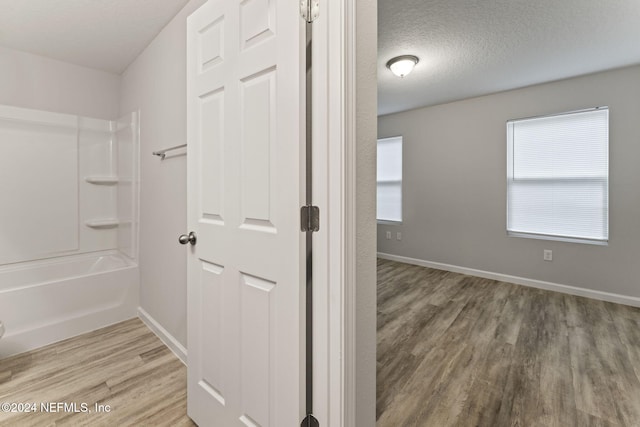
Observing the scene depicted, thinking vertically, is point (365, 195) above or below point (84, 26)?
below

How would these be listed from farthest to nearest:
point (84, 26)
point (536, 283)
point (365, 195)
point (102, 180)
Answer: point (536, 283)
point (102, 180)
point (84, 26)
point (365, 195)

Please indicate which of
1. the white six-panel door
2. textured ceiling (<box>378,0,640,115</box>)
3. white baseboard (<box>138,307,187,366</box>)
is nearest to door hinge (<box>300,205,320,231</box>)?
the white six-panel door

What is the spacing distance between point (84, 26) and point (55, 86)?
0.96 m

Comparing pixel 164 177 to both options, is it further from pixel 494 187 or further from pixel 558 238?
pixel 558 238

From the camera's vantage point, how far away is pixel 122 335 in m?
2.33

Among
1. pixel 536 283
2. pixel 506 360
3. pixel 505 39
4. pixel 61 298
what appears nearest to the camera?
pixel 506 360

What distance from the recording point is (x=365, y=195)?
103cm

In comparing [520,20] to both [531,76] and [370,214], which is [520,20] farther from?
[370,214]

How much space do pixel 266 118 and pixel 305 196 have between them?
0.34 metres

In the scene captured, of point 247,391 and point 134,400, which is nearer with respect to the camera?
point 247,391

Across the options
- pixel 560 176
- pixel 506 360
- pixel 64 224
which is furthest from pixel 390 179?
pixel 64 224

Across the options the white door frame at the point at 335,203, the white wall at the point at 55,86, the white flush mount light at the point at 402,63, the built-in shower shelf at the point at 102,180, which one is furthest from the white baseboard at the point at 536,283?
the white wall at the point at 55,86

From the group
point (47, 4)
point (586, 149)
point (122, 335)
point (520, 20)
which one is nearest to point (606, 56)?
point (586, 149)

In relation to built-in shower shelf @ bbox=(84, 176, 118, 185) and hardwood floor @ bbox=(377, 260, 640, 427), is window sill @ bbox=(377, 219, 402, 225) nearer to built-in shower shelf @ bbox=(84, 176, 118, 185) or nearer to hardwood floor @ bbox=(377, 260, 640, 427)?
hardwood floor @ bbox=(377, 260, 640, 427)
